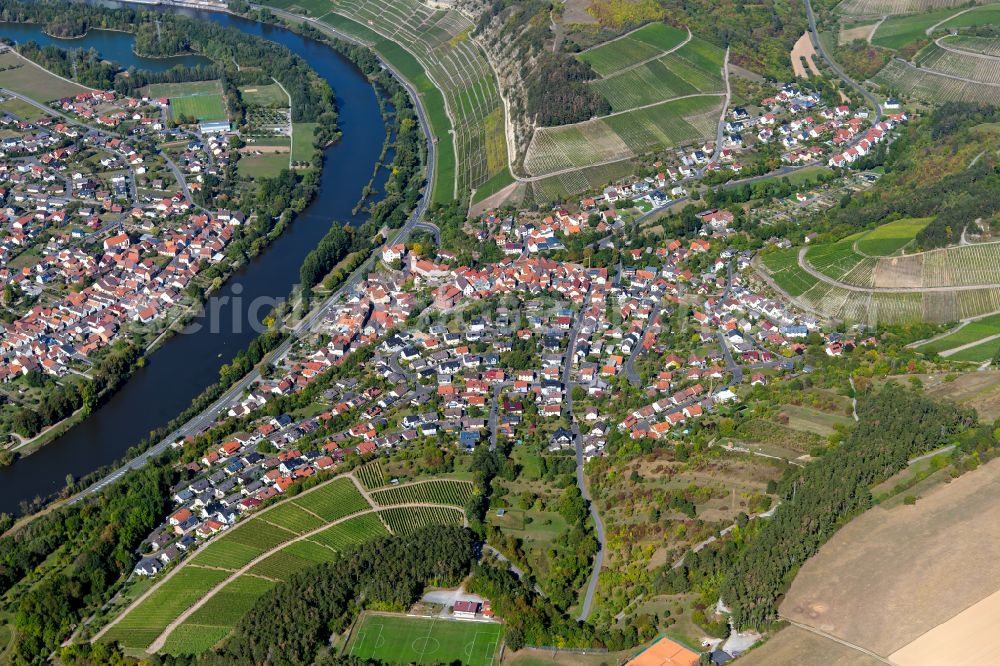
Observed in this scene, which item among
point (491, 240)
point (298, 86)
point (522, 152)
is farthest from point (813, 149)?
point (298, 86)

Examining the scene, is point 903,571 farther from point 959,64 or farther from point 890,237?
point 959,64

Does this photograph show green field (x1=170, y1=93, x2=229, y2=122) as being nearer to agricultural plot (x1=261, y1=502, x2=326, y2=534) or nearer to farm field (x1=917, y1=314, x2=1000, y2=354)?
agricultural plot (x1=261, y1=502, x2=326, y2=534)

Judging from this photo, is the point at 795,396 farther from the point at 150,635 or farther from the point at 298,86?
the point at 298,86

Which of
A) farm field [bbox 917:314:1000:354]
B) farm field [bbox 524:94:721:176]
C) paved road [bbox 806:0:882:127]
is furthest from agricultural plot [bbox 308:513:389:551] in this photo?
paved road [bbox 806:0:882:127]

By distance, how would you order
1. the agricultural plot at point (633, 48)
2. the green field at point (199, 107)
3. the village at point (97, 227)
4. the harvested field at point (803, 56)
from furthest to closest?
1. the harvested field at point (803, 56)
2. the green field at point (199, 107)
3. the agricultural plot at point (633, 48)
4. the village at point (97, 227)

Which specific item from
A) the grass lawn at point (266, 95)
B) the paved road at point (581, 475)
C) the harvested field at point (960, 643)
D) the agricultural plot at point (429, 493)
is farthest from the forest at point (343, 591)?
the grass lawn at point (266, 95)

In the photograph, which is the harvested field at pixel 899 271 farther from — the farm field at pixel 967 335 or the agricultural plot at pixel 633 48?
the agricultural plot at pixel 633 48

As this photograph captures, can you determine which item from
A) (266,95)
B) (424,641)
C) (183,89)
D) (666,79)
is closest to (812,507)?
(424,641)
